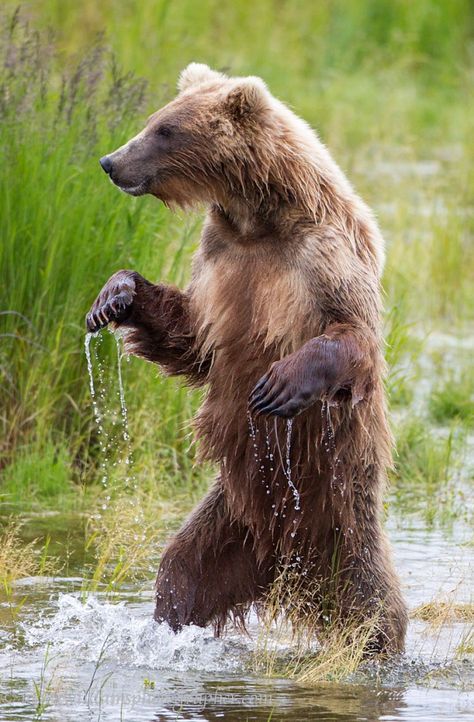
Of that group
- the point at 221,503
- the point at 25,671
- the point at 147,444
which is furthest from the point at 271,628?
the point at 147,444

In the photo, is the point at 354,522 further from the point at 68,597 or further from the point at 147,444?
the point at 147,444

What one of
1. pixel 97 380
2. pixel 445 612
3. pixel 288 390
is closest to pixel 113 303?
pixel 288 390

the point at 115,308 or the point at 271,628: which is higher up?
the point at 115,308

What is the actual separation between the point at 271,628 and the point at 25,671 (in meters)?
1.03

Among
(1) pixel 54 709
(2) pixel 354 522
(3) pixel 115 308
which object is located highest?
(3) pixel 115 308

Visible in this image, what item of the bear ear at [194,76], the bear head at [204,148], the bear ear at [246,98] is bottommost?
the bear head at [204,148]

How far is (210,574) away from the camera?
545 cm

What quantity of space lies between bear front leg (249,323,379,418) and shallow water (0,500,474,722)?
0.91 metres

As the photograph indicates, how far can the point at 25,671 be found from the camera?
16.4ft

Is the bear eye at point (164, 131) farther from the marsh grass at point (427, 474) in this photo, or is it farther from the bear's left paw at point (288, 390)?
the marsh grass at point (427, 474)

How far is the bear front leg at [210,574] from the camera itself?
5418 mm

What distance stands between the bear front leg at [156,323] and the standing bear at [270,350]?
0.29 ft

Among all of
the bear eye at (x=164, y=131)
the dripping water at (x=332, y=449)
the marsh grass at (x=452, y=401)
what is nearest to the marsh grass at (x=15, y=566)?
the dripping water at (x=332, y=449)

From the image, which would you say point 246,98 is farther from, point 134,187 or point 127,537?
point 127,537
